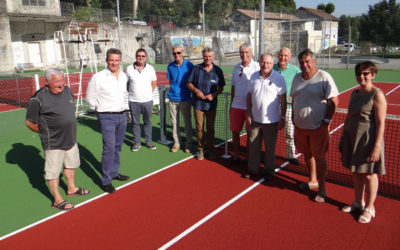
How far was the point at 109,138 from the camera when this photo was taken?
198 inches

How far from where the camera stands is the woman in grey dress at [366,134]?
12.4 ft

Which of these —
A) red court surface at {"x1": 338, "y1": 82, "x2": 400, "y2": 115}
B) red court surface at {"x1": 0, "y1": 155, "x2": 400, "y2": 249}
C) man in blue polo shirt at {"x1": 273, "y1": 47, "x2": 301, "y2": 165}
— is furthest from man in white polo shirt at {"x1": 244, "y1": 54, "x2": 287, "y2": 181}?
red court surface at {"x1": 338, "y1": 82, "x2": 400, "y2": 115}

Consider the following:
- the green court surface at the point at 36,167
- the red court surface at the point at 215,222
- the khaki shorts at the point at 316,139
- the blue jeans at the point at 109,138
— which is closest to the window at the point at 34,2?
the green court surface at the point at 36,167

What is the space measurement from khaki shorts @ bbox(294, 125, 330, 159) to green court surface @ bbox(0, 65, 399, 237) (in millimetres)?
2750

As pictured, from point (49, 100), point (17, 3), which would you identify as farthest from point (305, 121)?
point (17, 3)

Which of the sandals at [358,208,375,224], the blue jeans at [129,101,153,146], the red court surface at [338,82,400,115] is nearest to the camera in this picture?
the sandals at [358,208,375,224]

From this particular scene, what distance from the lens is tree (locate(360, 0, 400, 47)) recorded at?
144ft

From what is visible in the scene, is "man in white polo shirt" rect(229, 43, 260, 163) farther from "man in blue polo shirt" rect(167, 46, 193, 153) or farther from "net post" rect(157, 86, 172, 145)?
"net post" rect(157, 86, 172, 145)

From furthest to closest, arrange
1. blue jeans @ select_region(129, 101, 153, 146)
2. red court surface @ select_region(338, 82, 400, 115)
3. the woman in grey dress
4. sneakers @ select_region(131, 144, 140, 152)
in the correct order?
red court surface @ select_region(338, 82, 400, 115)
sneakers @ select_region(131, 144, 140, 152)
blue jeans @ select_region(129, 101, 153, 146)
the woman in grey dress

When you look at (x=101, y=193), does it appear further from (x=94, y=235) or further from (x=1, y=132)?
(x=1, y=132)

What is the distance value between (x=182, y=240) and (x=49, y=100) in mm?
2530

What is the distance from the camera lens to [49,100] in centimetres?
430

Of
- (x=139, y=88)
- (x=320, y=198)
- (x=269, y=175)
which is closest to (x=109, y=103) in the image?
(x=139, y=88)

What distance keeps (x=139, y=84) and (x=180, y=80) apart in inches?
35.6
